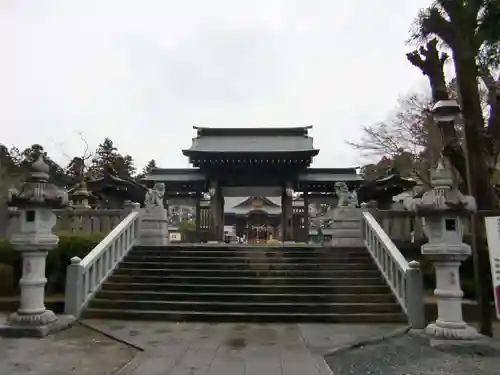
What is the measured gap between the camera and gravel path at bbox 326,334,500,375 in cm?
518

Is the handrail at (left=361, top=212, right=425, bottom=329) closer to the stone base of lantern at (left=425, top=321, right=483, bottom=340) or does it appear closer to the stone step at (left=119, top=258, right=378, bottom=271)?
the stone step at (left=119, top=258, right=378, bottom=271)

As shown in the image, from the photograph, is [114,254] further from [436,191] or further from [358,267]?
[436,191]

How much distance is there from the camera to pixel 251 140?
24.9 m

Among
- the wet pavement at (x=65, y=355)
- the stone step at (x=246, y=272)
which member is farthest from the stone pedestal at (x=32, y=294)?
the stone step at (x=246, y=272)

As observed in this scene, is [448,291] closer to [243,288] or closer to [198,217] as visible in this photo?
[243,288]

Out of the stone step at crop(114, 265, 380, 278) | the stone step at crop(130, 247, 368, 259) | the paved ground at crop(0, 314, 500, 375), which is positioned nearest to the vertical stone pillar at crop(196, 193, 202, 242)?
the stone step at crop(130, 247, 368, 259)

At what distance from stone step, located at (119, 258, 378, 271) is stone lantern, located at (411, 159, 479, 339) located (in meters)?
3.85

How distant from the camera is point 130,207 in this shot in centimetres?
1261

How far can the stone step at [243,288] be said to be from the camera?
9484mm

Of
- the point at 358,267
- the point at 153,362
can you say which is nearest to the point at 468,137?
the point at 358,267

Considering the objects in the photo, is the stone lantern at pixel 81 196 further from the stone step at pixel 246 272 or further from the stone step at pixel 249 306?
the stone step at pixel 249 306

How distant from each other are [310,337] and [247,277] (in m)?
3.30

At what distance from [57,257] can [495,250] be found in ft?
30.6

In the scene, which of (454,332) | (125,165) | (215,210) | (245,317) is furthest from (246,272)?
(125,165)
